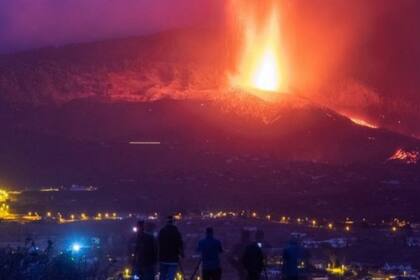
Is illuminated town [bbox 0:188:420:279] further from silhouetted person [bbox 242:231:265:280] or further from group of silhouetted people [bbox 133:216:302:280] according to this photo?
silhouetted person [bbox 242:231:265:280]

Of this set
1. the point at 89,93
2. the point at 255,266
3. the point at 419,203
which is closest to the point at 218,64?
the point at 89,93

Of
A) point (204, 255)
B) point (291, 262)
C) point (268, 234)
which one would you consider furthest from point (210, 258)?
point (268, 234)

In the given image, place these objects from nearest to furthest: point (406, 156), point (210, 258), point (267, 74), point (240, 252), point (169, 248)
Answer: point (210, 258) → point (169, 248) → point (240, 252) → point (406, 156) → point (267, 74)

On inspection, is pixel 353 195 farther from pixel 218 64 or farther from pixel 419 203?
pixel 218 64

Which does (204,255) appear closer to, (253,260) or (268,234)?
(253,260)

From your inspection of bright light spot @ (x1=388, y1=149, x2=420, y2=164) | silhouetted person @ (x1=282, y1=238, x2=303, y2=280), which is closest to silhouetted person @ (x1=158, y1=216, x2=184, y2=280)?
silhouetted person @ (x1=282, y1=238, x2=303, y2=280)

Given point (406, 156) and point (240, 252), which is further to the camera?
point (406, 156)
